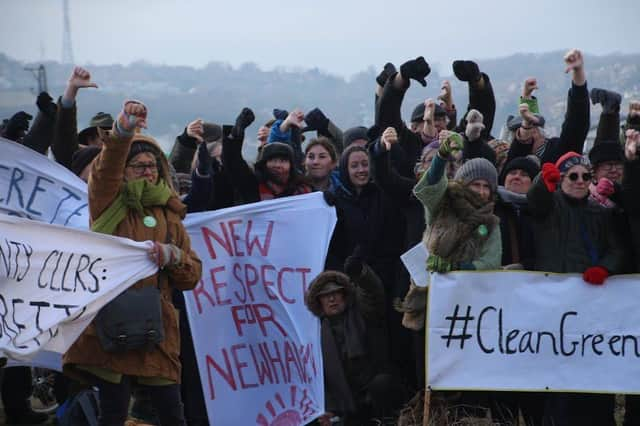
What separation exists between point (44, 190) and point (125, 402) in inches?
73.7

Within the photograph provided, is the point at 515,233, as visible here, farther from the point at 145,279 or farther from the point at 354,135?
the point at 145,279

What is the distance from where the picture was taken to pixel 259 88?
69.6 m

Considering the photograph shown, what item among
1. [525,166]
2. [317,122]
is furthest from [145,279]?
[317,122]

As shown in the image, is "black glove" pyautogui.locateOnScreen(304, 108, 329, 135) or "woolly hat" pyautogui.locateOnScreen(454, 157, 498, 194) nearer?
"woolly hat" pyautogui.locateOnScreen(454, 157, 498, 194)

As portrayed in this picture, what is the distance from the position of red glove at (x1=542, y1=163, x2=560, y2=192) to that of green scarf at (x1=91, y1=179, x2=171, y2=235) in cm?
228

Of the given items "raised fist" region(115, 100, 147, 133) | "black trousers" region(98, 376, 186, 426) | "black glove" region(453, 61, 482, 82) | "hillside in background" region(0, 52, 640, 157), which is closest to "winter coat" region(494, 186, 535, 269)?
"black glove" region(453, 61, 482, 82)

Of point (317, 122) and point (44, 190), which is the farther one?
point (317, 122)

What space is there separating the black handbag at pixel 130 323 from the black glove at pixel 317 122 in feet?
13.0

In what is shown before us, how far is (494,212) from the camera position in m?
7.95

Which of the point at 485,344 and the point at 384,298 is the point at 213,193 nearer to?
the point at 384,298

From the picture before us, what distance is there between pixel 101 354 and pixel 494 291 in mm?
2450

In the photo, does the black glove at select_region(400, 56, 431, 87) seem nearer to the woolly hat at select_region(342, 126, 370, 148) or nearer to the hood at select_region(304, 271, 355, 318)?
the woolly hat at select_region(342, 126, 370, 148)

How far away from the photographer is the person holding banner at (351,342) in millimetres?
8234

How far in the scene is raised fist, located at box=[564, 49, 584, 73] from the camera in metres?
8.33
